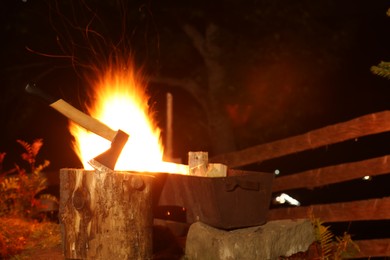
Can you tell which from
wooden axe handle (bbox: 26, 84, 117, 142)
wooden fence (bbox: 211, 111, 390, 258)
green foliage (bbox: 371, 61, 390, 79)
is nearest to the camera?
wooden axe handle (bbox: 26, 84, 117, 142)

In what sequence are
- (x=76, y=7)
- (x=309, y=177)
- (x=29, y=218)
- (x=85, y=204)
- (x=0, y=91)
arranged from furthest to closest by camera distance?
(x=0, y=91), (x=76, y=7), (x=29, y=218), (x=309, y=177), (x=85, y=204)

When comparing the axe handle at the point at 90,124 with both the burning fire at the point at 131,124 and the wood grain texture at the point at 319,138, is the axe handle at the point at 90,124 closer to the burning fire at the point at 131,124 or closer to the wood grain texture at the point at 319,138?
the burning fire at the point at 131,124

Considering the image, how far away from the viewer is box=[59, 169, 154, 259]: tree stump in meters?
4.39

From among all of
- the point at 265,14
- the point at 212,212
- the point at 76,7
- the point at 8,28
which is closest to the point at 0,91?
the point at 8,28

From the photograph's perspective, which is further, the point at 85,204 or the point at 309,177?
the point at 309,177

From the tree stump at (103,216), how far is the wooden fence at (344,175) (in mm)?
2849

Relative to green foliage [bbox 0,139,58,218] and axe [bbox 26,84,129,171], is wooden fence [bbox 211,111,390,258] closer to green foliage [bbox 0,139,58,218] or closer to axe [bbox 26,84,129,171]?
axe [bbox 26,84,129,171]

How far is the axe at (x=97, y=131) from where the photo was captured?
4.58 m

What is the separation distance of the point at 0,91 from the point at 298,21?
664 cm

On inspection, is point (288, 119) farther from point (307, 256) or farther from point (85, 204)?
point (85, 204)

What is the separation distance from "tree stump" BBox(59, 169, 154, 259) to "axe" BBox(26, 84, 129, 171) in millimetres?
165

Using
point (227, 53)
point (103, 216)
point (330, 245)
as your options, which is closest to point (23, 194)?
point (103, 216)

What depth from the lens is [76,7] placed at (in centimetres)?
1078

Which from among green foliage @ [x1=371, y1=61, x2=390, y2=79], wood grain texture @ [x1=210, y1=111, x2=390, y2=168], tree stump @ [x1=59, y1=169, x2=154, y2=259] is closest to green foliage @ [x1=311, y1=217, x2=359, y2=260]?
wood grain texture @ [x1=210, y1=111, x2=390, y2=168]
